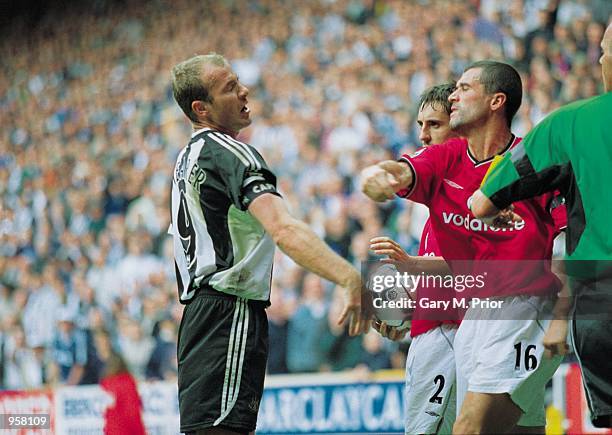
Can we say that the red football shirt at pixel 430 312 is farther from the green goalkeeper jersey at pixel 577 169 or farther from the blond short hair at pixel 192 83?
the blond short hair at pixel 192 83

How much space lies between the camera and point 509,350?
4441 mm

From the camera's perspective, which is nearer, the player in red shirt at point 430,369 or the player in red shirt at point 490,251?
the player in red shirt at point 490,251

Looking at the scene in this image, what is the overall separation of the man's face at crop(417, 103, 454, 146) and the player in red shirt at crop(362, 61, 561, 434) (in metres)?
0.58

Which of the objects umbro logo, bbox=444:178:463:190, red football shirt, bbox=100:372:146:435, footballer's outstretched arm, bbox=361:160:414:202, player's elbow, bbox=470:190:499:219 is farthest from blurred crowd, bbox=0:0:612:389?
player's elbow, bbox=470:190:499:219

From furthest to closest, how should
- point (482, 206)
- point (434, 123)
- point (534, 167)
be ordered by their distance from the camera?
point (434, 123), point (482, 206), point (534, 167)

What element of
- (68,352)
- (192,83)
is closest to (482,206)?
(192,83)

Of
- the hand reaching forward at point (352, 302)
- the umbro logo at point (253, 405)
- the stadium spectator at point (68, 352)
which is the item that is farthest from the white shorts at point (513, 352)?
the stadium spectator at point (68, 352)

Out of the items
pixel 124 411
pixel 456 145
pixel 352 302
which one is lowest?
pixel 124 411

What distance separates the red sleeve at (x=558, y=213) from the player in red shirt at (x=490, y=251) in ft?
0.05

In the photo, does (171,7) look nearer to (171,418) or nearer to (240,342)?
(171,418)

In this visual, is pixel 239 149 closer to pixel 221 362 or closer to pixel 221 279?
pixel 221 279

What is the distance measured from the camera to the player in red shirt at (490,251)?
14.5ft

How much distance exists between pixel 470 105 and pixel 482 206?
3.17ft

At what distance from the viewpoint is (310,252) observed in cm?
345
